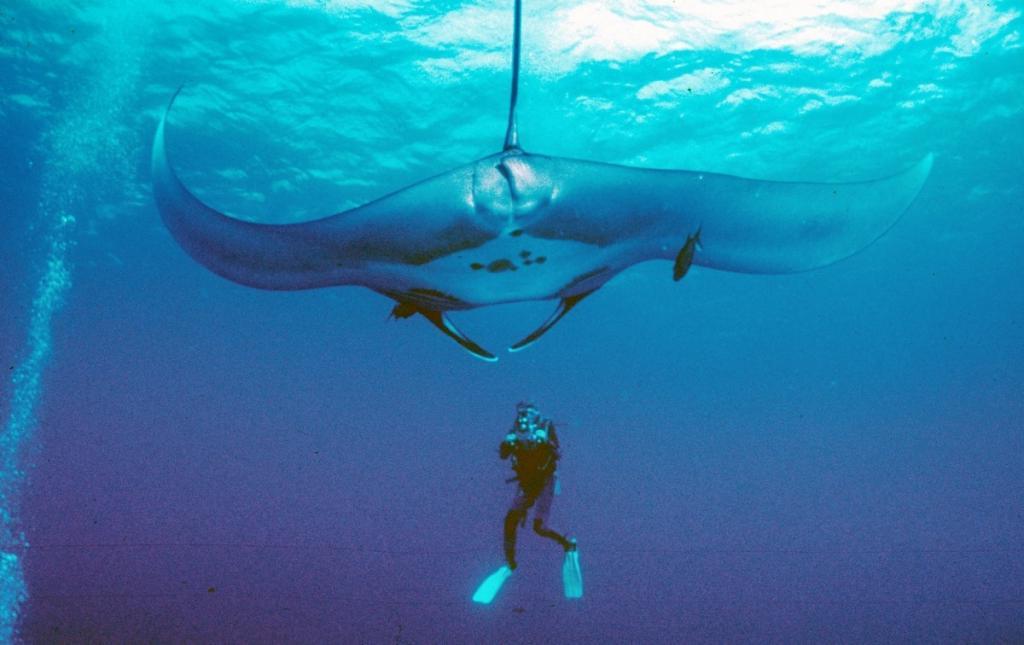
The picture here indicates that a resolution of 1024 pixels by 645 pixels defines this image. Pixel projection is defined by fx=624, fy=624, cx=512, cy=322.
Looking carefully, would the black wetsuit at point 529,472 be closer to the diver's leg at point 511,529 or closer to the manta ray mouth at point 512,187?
the diver's leg at point 511,529

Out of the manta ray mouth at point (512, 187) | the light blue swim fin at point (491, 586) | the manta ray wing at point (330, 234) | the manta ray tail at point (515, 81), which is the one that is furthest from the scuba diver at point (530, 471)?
the manta ray tail at point (515, 81)

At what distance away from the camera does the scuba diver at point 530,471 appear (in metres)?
6.02

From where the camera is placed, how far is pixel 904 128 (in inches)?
512

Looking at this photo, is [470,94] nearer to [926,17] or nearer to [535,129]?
[535,129]

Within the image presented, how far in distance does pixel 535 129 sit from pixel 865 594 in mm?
13594

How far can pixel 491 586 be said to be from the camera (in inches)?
258

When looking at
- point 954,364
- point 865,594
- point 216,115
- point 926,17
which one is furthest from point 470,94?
point 954,364

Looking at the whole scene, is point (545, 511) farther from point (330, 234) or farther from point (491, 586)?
point (330, 234)

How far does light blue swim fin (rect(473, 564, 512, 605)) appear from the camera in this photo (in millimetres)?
6355

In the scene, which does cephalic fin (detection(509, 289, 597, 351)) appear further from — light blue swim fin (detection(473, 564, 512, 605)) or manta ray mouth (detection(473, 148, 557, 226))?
light blue swim fin (detection(473, 564, 512, 605))

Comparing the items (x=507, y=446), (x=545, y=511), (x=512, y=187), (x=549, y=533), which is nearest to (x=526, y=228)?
(x=512, y=187)

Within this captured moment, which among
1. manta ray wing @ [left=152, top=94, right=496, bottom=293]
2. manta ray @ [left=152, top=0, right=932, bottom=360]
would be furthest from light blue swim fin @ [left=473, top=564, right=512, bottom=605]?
manta ray wing @ [left=152, top=94, right=496, bottom=293]

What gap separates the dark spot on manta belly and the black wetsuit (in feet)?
9.01

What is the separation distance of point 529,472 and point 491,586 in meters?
1.44
